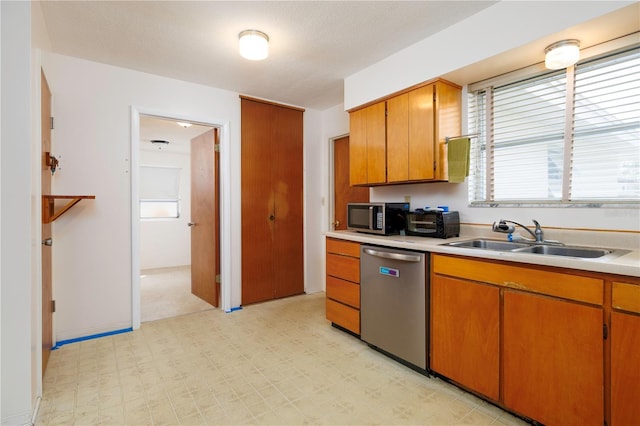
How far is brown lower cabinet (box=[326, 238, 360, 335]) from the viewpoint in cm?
272

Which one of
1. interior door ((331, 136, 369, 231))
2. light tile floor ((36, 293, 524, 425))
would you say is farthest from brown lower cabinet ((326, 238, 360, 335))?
interior door ((331, 136, 369, 231))

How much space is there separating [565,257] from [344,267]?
1654 mm

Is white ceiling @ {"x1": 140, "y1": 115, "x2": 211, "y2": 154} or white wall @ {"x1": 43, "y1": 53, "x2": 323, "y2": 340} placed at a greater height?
white ceiling @ {"x1": 140, "y1": 115, "x2": 211, "y2": 154}

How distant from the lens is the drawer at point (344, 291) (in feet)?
8.93

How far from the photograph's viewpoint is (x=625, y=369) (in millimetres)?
1347

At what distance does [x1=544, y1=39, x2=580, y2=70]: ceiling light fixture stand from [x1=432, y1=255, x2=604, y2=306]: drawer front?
1.29m

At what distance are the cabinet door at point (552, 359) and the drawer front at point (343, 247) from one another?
1.22 meters

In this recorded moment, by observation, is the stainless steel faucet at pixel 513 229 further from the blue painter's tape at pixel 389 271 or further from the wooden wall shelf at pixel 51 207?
the wooden wall shelf at pixel 51 207

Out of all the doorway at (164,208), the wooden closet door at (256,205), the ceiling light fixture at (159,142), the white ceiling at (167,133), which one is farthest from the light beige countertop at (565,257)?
the ceiling light fixture at (159,142)

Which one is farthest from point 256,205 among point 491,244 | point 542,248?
point 542,248

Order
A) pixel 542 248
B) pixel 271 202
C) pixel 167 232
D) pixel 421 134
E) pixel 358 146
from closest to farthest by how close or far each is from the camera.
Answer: pixel 542 248, pixel 421 134, pixel 358 146, pixel 271 202, pixel 167 232

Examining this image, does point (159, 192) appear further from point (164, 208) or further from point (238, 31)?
point (238, 31)

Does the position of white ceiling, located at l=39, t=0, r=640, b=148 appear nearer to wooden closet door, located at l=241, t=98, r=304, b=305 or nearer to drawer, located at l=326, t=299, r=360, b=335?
wooden closet door, located at l=241, t=98, r=304, b=305

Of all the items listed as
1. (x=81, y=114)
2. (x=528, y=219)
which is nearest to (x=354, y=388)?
(x=528, y=219)
